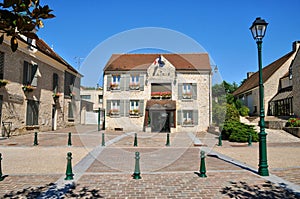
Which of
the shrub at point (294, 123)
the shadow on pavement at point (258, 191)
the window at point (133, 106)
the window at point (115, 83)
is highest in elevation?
the window at point (115, 83)

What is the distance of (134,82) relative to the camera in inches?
981

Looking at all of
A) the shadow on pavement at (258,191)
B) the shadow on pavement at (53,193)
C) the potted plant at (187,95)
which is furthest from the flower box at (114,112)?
the shadow on pavement at (258,191)

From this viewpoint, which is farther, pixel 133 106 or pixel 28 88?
pixel 133 106

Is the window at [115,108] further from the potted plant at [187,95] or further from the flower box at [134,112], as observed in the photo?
the potted plant at [187,95]

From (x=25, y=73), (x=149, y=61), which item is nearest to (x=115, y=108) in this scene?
(x=149, y=61)

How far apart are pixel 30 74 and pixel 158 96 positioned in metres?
11.9

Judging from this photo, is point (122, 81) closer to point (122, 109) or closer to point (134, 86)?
point (134, 86)

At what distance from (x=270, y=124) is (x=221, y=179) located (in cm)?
1733

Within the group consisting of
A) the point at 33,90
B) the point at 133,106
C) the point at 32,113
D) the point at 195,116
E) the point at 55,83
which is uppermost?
the point at 55,83

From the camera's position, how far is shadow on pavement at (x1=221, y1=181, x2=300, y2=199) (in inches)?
198

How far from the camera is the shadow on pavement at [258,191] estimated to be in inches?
198

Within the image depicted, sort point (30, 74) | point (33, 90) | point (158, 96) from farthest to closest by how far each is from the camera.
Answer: point (158, 96)
point (33, 90)
point (30, 74)

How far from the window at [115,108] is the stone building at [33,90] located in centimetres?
421

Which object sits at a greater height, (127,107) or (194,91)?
(194,91)
